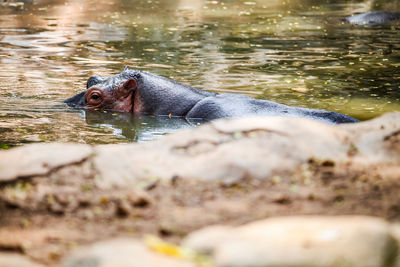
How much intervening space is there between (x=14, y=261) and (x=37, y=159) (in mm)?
1111

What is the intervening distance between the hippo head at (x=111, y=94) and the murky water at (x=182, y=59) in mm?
208

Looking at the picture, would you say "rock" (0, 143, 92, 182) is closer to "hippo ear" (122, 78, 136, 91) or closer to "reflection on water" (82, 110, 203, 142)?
"reflection on water" (82, 110, 203, 142)

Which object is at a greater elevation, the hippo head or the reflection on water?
the hippo head

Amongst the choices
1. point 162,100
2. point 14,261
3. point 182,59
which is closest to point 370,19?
point 182,59

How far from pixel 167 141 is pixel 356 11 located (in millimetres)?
17121

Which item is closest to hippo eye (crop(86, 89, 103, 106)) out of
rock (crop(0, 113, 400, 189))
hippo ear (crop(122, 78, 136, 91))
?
hippo ear (crop(122, 78, 136, 91))

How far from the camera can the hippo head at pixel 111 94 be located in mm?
7488

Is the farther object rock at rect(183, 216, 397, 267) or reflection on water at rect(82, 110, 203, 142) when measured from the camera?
reflection on water at rect(82, 110, 203, 142)

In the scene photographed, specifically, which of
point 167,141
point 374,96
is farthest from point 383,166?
point 374,96

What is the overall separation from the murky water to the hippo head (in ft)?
0.68

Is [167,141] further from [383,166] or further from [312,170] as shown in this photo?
[383,166]

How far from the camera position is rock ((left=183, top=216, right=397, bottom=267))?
2391 millimetres

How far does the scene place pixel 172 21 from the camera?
1722 cm

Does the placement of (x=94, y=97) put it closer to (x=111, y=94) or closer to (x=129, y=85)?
(x=111, y=94)
